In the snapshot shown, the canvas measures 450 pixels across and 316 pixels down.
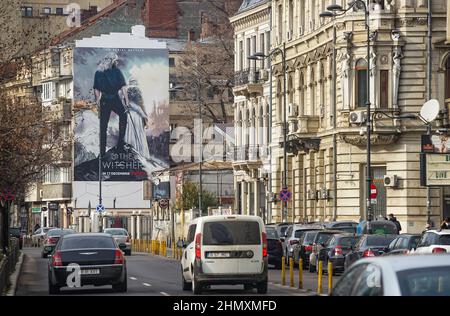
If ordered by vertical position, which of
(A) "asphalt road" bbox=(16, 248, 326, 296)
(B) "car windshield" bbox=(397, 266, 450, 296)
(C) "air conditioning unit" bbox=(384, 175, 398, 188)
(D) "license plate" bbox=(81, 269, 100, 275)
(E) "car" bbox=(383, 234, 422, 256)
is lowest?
(A) "asphalt road" bbox=(16, 248, 326, 296)

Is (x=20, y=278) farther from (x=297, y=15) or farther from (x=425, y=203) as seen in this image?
(x=297, y=15)

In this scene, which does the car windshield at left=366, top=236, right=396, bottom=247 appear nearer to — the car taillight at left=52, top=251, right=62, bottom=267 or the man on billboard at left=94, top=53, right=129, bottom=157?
the car taillight at left=52, top=251, right=62, bottom=267

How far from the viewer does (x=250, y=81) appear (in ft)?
299

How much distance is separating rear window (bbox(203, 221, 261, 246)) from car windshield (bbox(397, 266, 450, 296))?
67.6 ft

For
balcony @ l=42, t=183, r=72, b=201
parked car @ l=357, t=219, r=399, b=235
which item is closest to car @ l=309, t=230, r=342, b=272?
parked car @ l=357, t=219, r=399, b=235

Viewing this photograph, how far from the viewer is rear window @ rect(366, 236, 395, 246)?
1683 inches

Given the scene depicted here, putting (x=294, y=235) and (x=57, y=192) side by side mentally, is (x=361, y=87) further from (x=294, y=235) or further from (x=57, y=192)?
(x=57, y=192)

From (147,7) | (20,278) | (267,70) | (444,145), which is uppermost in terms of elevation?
(147,7)

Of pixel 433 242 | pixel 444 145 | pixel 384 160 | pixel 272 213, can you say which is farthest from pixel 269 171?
pixel 433 242

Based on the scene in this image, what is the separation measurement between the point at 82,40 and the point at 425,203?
62.5 metres

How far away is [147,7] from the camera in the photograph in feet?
434

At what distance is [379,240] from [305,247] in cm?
904

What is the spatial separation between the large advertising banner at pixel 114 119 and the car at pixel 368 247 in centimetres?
8158

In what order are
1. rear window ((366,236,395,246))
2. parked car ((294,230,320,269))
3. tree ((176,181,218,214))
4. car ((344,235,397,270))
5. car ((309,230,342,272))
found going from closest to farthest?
car ((344,235,397,270))
rear window ((366,236,395,246))
car ((309,230,342,272))
parked car ((294,230,320,269))
tree ((176,181,218,214))
